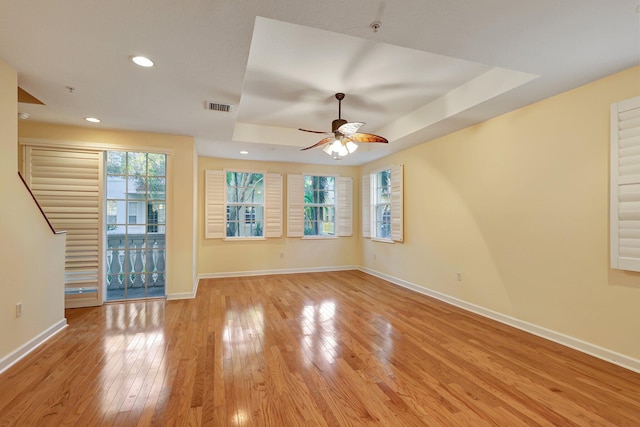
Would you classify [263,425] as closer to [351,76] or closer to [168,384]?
[168,384]

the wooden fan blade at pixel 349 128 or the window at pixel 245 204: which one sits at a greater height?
the wooden fan blade at pixel 349 128

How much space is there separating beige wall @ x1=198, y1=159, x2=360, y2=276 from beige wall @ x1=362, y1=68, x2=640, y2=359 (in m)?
2.52

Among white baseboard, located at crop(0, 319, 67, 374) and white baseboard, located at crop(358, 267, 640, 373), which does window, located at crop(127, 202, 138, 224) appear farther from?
white baseboard, located at crop(358, 267, 640, 373)

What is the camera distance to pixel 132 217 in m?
4.43

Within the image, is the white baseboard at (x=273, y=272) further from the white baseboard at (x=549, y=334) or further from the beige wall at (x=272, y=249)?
the white baseboard at (x=549, y=334)

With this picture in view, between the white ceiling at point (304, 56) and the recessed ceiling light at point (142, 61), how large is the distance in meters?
0.07

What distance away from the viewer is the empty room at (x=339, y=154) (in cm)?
185

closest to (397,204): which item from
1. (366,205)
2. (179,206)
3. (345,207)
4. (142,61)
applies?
(366,205)

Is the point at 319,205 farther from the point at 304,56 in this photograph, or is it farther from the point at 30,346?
the point at 30,346

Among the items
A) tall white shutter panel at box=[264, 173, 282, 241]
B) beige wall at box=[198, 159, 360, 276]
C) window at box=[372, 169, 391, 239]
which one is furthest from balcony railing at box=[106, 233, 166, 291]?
window at box=[372, 169, 391, 239]

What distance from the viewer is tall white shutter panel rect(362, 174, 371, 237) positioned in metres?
6.34

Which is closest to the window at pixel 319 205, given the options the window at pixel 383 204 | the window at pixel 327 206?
the window at pixel 327 206

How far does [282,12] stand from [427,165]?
11.7 ft

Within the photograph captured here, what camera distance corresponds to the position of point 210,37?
1972 millimetres
